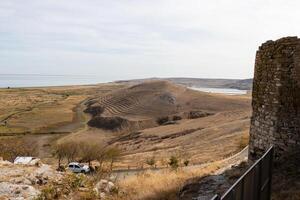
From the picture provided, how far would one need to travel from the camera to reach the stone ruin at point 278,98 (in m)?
13.1

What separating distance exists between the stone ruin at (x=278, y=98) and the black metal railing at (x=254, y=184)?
4.33m

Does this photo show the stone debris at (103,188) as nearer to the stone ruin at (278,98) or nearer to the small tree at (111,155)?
the stone ruin at (278,98)

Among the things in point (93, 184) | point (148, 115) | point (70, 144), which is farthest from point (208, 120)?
point (93, 184)

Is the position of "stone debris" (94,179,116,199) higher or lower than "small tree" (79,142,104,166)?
higher

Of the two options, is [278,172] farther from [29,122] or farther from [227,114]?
[29,122]

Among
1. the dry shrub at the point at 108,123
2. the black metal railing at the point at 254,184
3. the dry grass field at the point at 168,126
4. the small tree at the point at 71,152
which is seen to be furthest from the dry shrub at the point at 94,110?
the black metal railing at the point at 254,184

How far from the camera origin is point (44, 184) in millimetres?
17531

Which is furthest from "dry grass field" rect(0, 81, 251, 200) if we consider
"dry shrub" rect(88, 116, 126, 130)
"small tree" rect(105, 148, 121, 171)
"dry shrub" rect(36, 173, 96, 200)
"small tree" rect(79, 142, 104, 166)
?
"small tree" rect(79, 142, 104, 166)

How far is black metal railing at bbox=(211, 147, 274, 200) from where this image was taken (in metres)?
5.54

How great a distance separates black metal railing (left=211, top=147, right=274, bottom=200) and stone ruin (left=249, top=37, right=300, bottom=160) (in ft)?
14.2

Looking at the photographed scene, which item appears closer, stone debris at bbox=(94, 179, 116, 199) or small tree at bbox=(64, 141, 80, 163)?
stone debris at bbox=(94, 179, 116, 199)

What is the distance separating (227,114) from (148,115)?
71.9ft

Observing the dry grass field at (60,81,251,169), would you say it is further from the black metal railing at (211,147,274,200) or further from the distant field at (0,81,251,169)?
the black metal railing at (211,147,274,200)

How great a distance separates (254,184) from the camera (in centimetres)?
736
